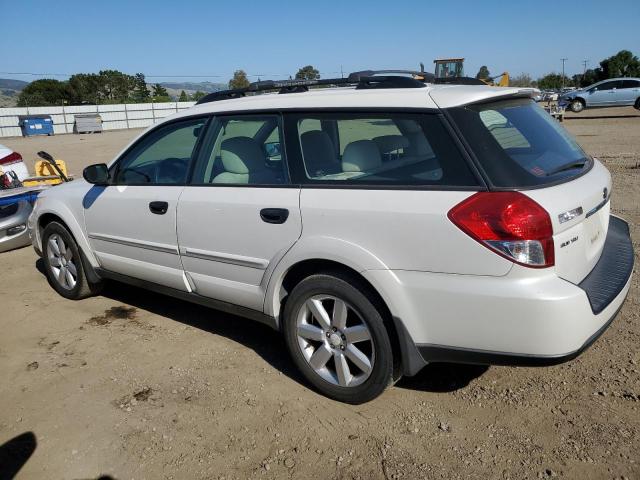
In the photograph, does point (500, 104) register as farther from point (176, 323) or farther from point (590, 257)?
point (176, 323)

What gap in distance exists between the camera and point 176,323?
4520 millimetres

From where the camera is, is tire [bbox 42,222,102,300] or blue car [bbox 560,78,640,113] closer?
tire [bbox 42,222,102,300]

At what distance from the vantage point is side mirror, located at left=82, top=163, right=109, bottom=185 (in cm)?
432

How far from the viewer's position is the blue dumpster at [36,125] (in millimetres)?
40469

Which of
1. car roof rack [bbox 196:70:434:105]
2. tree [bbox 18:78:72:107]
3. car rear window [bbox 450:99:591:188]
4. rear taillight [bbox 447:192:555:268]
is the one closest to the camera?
rear taillight [bbox 447:192:555:268]

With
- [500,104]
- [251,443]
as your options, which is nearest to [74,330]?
[251,443]

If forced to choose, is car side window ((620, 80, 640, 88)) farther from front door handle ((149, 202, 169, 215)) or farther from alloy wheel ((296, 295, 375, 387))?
alloy wheel ((296, 295, 375, 387))

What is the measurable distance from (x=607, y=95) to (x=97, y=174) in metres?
29.4

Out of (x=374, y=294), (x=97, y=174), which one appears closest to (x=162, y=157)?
(x=97, y=174)

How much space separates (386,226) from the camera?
2.76m

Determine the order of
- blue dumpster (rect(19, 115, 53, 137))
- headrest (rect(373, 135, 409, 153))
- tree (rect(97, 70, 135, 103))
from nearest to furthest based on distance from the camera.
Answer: headrest (rect(373, 135, 409, 153)) < blue dumpster (rect(19, 115, 53, 137)) < tree (rect(97, 70, 135, 103))

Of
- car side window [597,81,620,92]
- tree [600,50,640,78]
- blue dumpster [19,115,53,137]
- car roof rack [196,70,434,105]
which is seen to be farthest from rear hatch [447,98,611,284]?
tree [600,50,640,78]

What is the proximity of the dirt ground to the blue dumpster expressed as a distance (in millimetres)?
41783

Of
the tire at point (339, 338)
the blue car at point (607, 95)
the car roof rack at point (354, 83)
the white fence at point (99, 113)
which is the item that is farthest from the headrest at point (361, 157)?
the white fence at point (99, 113)
